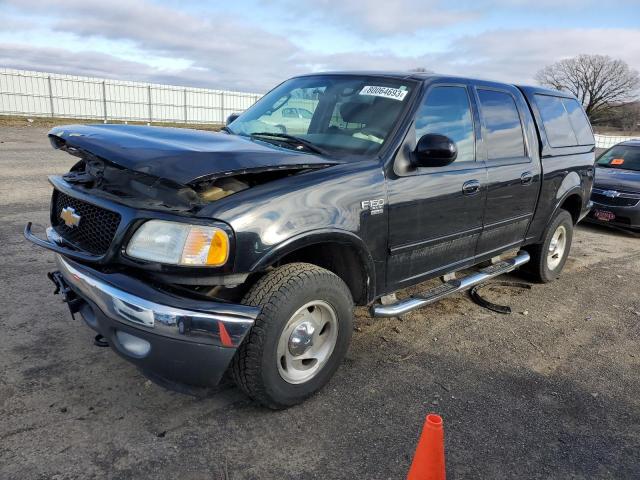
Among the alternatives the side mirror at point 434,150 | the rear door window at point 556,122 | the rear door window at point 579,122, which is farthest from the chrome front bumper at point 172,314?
the rear door window at point 579,122

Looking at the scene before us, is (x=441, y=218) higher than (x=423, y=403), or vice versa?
(x=441, y=218)

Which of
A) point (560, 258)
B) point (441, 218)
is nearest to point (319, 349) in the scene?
point (441, 218)

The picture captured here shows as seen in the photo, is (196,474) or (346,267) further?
(346,267)

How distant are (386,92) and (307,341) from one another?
185 cm

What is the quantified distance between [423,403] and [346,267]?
0.95 meters

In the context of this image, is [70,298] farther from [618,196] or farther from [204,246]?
[618,196]

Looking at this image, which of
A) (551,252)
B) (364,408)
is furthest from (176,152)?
(551,252)

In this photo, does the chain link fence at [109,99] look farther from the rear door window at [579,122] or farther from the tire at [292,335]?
the tire at [292,335]

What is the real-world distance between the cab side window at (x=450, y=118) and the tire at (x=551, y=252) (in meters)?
1.92

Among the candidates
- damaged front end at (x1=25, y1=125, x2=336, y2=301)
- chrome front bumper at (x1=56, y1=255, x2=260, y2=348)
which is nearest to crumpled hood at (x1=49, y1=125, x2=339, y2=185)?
damaged front end at (x1=25, y1=125, x2=336, y2=301)

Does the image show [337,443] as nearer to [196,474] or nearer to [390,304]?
[196,474]

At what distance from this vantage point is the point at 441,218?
12.2 ft

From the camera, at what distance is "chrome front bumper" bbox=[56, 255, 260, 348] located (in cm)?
246

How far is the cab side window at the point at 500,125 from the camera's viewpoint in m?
4.24
